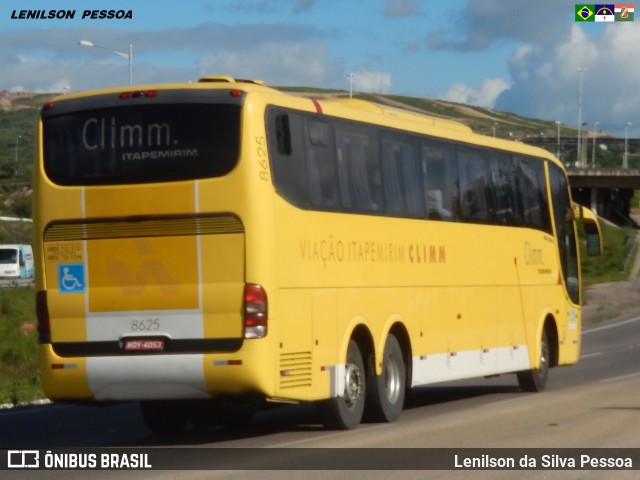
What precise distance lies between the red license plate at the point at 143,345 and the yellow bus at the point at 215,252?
0.04ft

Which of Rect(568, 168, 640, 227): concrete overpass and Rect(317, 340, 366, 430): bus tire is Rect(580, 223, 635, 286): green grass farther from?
Rect(317, 340, 366, 430): bus tire

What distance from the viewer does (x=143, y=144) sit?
13.7 meters

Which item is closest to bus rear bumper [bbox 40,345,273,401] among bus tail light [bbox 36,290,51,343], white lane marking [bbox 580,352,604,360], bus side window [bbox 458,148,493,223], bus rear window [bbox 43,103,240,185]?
bus tail light [bbox 36,290,51,343]

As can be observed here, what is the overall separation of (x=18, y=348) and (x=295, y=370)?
2136 centimetres

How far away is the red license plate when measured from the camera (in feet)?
44.0

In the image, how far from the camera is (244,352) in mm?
13164

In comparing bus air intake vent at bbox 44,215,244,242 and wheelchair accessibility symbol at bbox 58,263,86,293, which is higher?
bus air intake vent at bbox 44,215,244,242

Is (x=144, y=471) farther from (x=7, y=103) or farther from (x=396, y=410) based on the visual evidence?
(x=7, y=103)

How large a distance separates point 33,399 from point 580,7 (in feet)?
85.0

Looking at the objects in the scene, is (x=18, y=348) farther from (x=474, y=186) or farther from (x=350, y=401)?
(x=350, y=401)

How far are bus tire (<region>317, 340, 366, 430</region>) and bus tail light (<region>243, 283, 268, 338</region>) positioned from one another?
1.87 meters

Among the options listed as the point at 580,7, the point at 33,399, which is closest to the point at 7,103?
the point at 580,7

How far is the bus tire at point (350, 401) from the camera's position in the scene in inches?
582

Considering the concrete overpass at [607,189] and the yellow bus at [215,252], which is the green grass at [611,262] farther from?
the yellow bus at [215,252]
